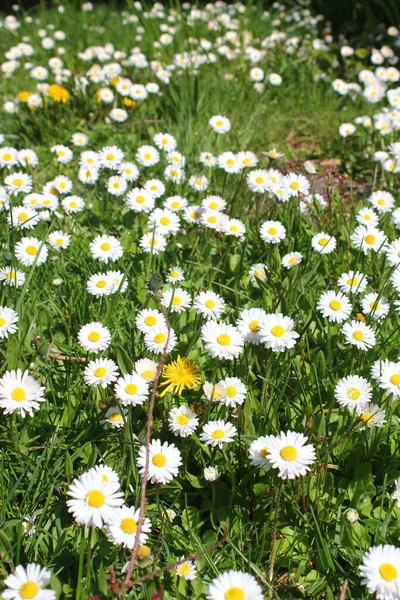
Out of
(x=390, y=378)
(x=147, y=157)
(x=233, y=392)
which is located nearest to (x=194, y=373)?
(x=233, y=392)

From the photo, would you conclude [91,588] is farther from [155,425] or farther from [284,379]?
[284,379]

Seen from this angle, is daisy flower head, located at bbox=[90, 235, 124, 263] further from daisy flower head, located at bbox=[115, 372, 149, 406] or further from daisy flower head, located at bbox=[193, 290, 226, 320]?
daisy flower head, located at bbox=[115, 372, 149, 406]

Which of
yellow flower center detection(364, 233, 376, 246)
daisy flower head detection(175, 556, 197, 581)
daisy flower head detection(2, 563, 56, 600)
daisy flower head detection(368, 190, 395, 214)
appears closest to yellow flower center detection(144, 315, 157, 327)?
daisy flower head detection(175, 556, 197, 581)

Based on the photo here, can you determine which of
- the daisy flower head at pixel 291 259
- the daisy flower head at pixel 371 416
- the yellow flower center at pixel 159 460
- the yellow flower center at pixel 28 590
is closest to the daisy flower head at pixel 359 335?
the daisy flower head at pixel 371 416

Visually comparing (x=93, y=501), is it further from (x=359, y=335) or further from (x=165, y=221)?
(x=165, y=221)

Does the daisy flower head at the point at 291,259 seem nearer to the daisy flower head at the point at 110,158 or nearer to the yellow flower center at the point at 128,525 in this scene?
the daisy flower head at the point at 110,158
